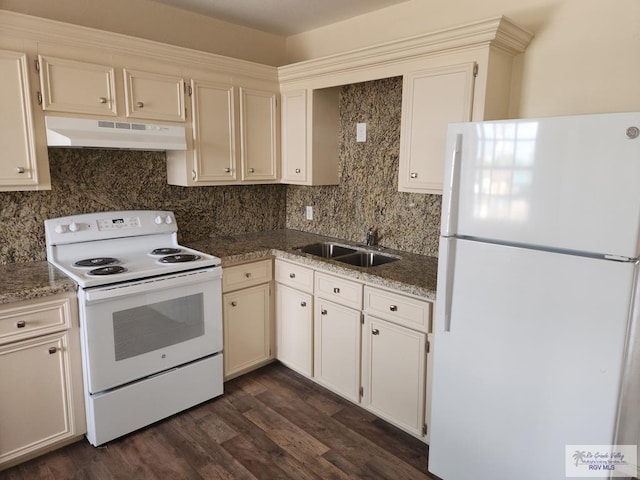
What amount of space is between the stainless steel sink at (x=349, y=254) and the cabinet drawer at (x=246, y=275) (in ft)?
0.99

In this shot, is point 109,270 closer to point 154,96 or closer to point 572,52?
point 154,96

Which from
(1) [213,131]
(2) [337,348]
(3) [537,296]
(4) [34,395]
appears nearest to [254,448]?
(2) [337,348]

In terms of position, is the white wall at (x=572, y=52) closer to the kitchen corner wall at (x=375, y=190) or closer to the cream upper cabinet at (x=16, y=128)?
the kitchen corner wall at (x=375, y=190)

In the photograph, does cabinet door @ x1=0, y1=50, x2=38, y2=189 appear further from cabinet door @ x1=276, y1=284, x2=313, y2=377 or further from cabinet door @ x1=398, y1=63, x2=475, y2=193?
cabinet door @ x1=398, y1=63, x2=475, y2=193

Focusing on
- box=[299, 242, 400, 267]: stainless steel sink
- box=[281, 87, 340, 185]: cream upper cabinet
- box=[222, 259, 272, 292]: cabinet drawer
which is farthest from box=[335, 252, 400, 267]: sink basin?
box=[281, 87, 340, 185]: cream upper cabinet

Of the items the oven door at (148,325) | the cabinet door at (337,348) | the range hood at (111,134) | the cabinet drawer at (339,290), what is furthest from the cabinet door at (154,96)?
the cabinet door at (337,348)

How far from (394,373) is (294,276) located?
0.94m

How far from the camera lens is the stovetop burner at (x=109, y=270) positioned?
2.30 meters

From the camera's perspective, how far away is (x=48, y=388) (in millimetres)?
2203

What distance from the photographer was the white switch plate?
313cm

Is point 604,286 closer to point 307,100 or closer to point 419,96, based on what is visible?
point 419,96

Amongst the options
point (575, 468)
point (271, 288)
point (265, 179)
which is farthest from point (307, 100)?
point (575, 468)
